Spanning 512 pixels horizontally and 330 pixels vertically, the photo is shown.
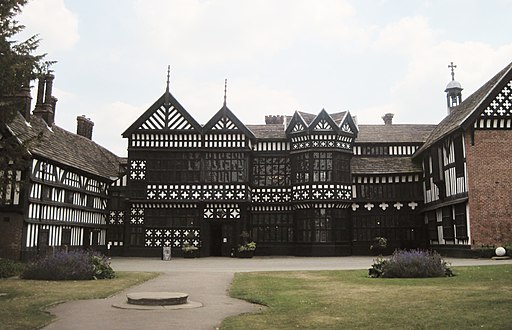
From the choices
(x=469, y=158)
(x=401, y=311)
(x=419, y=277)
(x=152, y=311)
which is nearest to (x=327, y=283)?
(x=419, y=277)

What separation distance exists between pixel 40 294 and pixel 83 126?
110 ft

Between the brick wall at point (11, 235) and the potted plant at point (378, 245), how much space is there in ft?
81.9

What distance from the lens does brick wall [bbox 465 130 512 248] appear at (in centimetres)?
3031

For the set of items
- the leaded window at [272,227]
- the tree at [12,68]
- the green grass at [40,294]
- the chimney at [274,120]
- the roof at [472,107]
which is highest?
the chimney at [274,120]

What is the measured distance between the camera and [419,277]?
712 inches

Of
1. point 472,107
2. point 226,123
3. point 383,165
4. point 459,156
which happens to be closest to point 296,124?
point 226,123

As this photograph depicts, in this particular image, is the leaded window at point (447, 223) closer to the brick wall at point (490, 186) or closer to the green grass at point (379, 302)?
the brick wall at point (490, 186)

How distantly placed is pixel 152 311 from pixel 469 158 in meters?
25.6

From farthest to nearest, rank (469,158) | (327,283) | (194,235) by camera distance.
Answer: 1. (194,235)
2. (469,158)
3. (327,283)

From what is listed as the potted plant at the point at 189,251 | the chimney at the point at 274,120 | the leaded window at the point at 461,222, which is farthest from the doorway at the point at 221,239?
the leaded window at the point at 461,222

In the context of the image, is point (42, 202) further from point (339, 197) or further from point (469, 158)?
point (469, 158)

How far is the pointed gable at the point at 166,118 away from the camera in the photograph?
3909 cm

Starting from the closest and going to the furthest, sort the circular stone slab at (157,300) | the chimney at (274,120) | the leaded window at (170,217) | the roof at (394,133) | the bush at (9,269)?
the circular stone slab at (157,300), the bush at (9,269), the leaded window at (170,217), the roof at (394,133), the chimney at (274,120)

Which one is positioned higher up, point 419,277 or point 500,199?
point 500,199
